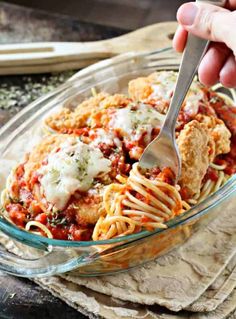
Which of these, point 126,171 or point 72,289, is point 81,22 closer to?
point 126,171

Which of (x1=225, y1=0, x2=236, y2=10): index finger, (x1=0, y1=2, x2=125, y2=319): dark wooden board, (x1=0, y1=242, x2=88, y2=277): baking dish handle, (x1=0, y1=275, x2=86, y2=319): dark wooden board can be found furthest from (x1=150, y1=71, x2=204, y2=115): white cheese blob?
(x1=0, y1=275, x2=86, y2=319): dark wooden board

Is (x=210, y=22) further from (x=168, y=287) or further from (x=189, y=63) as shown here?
(x=168, y=287)

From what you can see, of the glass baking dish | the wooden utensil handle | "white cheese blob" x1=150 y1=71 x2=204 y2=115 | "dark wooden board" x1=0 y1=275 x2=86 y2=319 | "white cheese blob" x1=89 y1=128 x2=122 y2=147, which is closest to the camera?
the glass baking dish

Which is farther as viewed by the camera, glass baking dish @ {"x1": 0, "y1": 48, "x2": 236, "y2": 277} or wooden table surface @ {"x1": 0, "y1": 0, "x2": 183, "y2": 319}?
wooden table surface @ {"x1": 0, "y1": 0, "x2": 183, "y2": 319}

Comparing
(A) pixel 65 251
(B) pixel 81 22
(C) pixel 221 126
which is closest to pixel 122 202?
(A) pixel 65 251

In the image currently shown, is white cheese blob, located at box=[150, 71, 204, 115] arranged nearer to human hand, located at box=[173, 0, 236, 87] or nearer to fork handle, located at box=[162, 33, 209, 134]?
human hand, located at box=[173, 0, 236, 87]

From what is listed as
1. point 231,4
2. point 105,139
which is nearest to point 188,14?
point 231,4

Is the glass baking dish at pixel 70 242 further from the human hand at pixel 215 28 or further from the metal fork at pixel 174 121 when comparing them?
the human hand at pixel 215 28

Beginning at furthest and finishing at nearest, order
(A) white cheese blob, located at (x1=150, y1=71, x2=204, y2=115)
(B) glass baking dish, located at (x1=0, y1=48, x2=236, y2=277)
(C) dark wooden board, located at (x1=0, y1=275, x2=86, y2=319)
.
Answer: (A) white cheese blob, located at (x1=150, y1=71, x2=204, y2=115), (C) dark wooden board, located at (x1=0, y1=275, x2=86, y2=319), (B) glass baking dish, located at (x1=0, y1=48, x2=236, y2=277)
